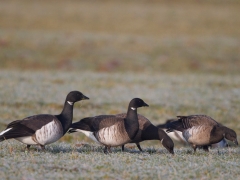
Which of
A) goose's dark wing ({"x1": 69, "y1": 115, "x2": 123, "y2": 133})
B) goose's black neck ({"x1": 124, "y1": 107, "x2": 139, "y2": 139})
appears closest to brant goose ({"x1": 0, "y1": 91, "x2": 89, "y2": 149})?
goose's dark wing ({"x1": 69, "y1": 115, "x2": 123, "y2": 133})

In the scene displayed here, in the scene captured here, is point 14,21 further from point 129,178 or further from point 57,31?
point 129,178

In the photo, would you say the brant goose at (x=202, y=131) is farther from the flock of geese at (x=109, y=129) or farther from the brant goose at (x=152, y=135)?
the brant goose at (x=152, y=135)

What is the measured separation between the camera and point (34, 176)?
10.1 meters

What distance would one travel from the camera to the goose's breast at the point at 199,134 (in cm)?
1454

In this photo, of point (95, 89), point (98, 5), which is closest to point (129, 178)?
point (95, 89)

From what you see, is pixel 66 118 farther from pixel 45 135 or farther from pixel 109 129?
pixel 109 129

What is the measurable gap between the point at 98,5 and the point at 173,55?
111ft

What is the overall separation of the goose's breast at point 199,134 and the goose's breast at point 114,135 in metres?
2.28

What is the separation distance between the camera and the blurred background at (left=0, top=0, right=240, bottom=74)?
134ft

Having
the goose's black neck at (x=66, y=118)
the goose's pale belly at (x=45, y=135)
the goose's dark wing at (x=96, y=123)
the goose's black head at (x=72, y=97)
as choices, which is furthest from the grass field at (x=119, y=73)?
the goose's black head at (x=72, y=97)

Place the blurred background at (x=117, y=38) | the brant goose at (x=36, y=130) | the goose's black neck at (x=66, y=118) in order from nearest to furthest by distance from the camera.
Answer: the brant goose at (x=36, y=130), the goose's black neck at (x=66, y=118), the blurred background at (x=117, y=38)

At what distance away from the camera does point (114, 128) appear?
44.4 feet

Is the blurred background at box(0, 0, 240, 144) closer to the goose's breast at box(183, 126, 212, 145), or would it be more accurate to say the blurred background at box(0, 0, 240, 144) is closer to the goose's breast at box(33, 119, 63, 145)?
the goose's breast at box(183, 126, 212, 145)

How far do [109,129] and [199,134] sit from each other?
291cm
